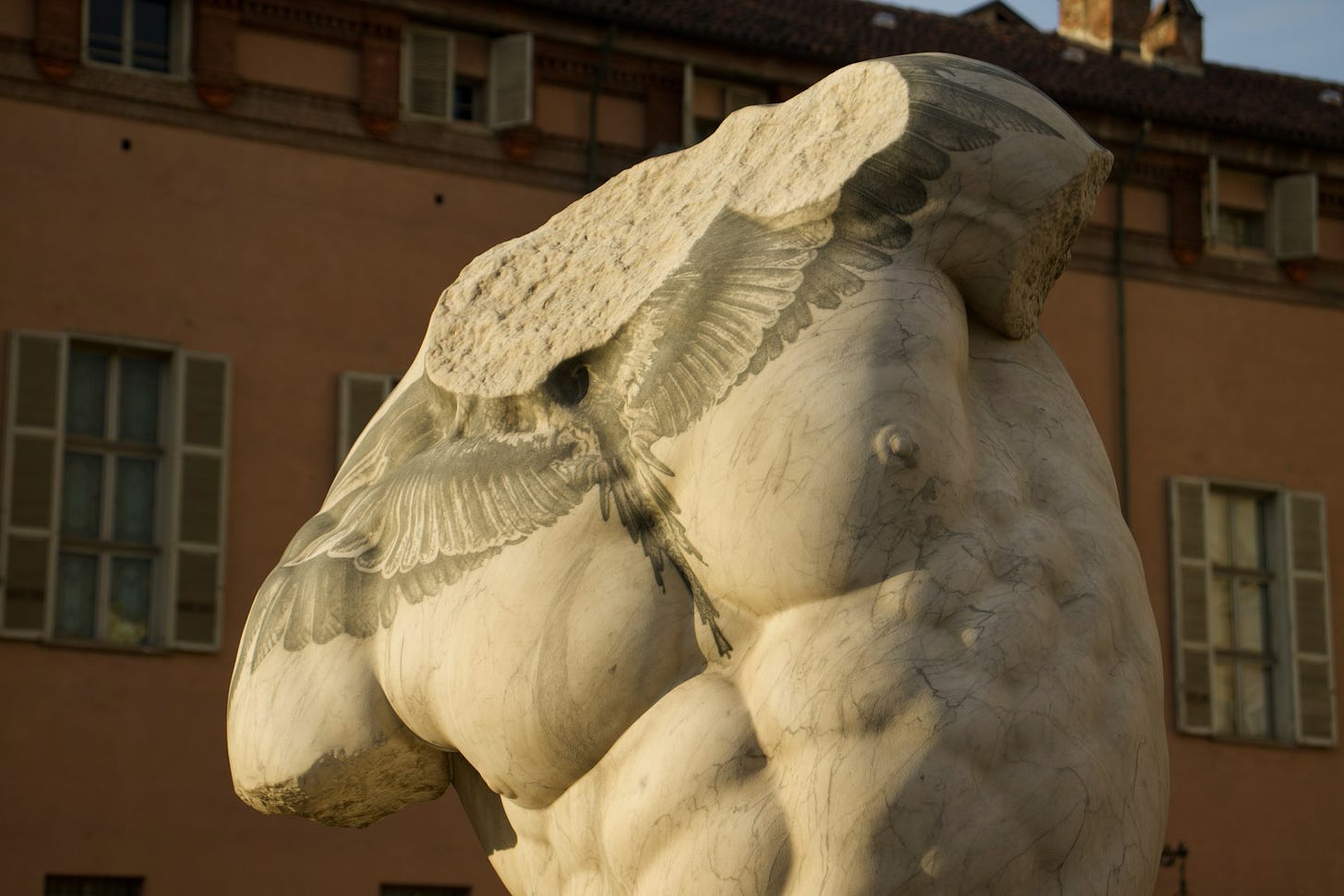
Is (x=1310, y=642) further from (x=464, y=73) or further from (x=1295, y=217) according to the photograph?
(x=464, y=73)

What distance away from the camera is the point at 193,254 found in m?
16.5

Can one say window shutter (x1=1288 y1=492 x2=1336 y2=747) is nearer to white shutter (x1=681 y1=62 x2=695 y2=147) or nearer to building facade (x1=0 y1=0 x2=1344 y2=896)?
building facade (x1=0 y1=0 x2=1344 y2=896)

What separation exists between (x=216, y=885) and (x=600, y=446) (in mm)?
13200

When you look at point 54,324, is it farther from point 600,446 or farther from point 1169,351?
point 600,446

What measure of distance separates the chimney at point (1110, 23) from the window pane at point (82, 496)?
38.3 ft

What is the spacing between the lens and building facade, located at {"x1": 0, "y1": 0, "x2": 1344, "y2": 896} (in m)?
15.6

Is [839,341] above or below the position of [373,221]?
below

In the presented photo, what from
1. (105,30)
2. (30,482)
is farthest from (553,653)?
(105,30)

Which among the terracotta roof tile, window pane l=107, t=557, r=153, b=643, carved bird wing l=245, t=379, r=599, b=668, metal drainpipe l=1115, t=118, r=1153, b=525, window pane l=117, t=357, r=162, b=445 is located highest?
the terracotta roof tile

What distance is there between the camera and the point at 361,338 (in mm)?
17047

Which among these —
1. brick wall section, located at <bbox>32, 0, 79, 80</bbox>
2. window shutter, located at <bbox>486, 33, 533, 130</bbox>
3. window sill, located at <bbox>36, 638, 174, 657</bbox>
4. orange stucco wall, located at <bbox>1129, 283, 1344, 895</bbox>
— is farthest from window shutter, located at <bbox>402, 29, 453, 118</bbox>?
orange stucco wall, located at <bbox>1129, 283, 1344, 895</bbox>

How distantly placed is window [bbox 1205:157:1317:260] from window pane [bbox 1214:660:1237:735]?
3773 millimetres

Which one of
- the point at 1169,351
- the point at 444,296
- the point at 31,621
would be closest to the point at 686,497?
the point at 444,296

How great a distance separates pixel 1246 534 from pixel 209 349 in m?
9.21
